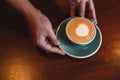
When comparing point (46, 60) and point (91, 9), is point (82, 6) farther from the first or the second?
point (46, 60)

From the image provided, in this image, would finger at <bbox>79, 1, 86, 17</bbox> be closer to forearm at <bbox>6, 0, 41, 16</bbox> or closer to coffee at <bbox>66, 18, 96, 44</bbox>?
coffee at <bbox>66, 18, 96, 44</bbox>

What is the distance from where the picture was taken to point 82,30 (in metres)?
0.74

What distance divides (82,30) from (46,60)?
0.47ft

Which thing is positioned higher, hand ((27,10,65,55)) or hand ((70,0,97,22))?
hand ((70,0,97,22))

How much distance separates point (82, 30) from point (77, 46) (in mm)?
51

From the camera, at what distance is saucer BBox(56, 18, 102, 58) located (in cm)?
73

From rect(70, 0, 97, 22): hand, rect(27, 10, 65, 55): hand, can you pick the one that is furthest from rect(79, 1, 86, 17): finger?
rect(27, 10, 65, 55): hand

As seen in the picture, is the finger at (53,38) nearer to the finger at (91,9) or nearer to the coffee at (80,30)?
the coffee at (80,30)

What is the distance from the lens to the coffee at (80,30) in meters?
0.72

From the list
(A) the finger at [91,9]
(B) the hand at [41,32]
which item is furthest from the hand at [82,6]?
(B) the hand at [41,32]

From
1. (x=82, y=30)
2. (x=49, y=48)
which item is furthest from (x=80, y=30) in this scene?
(x=49, y=48)

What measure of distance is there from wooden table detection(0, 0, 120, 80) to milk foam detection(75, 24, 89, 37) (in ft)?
0.22

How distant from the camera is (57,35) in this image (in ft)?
2.47

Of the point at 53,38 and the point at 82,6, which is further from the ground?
the point at 82,6
